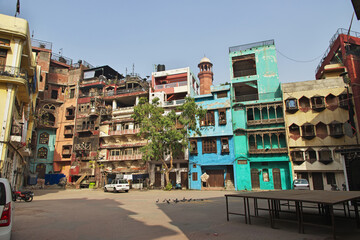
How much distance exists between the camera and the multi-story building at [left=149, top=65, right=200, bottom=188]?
3719 cm

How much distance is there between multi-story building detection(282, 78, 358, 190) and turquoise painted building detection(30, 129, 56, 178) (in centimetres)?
4111

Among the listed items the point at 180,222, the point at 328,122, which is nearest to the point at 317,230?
the point at 180,222

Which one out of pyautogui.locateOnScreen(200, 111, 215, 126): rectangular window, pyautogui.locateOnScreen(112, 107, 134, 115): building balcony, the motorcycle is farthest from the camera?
pyautogui.locateOnScreen(112, 107, 134, 115): building balcony

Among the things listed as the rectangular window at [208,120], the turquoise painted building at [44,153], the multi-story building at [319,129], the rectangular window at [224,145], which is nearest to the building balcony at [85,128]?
the turquoise painted building at [44,153]

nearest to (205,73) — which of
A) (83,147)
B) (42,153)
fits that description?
(83,147)

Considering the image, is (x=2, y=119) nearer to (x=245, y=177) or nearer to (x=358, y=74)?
(x=245, y=177)

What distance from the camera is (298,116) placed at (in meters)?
31.9

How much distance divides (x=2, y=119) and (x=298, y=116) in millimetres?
31951

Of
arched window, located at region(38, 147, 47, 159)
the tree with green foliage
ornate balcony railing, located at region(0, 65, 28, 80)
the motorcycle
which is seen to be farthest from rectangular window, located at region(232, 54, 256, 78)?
arched window, located at region(38, 147, 47, 159)

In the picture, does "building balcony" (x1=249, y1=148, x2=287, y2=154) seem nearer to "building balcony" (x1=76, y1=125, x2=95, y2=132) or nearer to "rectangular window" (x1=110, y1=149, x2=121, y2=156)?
"rectangular window" (x1=110, y1=149, x2=121, y2=156)

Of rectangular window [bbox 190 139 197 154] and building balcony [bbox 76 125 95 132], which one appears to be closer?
rectangular window [bbox 190 139 197 154]

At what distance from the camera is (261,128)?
109 feet

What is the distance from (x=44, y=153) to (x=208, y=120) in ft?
104

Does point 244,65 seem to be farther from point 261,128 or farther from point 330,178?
point 330,178
